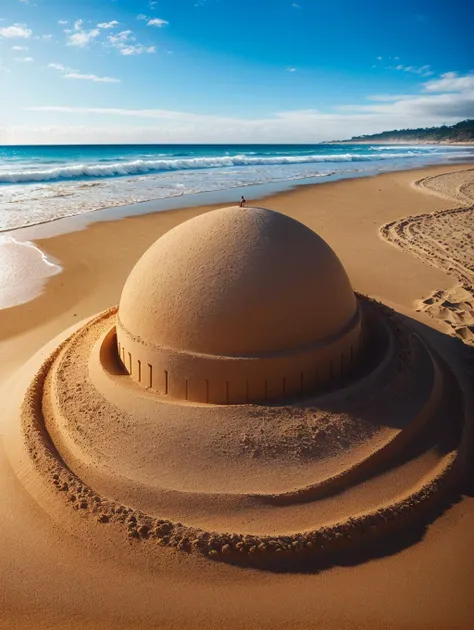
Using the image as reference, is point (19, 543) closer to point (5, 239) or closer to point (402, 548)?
point (402, 548)

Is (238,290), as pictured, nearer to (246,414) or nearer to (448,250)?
(246,414)

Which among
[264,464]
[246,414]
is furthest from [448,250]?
[264,464]

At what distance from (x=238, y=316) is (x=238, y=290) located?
209mm

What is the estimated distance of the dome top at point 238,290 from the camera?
11.8 feet

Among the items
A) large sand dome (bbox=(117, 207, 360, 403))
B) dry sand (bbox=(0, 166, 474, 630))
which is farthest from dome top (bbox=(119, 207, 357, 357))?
dry sand (bbox=(0, 166, 474, 630))

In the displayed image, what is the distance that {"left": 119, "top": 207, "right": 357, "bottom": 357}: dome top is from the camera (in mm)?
3588

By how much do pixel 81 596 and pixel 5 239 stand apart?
11.6 meters

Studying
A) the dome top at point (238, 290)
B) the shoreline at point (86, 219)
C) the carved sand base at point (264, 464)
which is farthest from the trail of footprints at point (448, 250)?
the shoreline at point (86, 219)

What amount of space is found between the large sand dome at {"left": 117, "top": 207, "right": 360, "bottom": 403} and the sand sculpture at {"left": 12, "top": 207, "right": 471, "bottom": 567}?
0.04ft

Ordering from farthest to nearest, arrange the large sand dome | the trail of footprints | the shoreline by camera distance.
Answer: the shoreline, the trail of footprints, the large sand dome

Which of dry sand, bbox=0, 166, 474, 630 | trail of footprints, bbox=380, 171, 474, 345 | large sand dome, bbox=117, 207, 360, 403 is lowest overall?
dry sand, bbox=0, 166, 474, 630

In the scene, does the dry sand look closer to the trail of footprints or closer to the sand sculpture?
the sand sculpture

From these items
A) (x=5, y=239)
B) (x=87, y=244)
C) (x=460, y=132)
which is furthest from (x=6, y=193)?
(x=460, y=132)

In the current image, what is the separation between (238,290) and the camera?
363 cm
